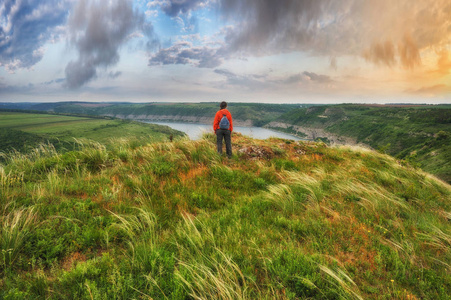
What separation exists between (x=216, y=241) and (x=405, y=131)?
155978mm

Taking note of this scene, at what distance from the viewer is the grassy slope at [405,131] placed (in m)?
72.9

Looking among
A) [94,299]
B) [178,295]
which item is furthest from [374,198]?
[94,299]

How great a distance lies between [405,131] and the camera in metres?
114

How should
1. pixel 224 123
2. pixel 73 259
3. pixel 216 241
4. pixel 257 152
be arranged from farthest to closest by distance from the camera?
1. pixel 257 152
2. pixel 224 123
3. pixel 216 241
4. pixel 73 259

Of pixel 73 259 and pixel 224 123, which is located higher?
pixel 224 123

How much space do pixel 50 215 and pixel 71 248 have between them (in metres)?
1.02

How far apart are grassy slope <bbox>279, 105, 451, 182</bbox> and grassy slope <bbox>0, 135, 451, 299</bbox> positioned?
62.1 meters

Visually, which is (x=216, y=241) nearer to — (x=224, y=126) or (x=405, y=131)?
(x=224, y=126)

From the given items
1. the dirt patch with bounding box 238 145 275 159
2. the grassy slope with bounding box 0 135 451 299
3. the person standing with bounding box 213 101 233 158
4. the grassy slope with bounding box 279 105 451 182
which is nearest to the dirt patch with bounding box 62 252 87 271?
the grassy slope with bounding box 0 135 451 299

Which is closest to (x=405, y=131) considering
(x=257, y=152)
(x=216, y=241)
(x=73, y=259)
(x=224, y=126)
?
(x=257, y=152)

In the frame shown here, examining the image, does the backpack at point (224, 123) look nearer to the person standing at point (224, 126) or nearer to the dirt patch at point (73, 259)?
the person standing at point (224, 126)

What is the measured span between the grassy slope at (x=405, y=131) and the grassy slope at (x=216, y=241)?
62.1 metres

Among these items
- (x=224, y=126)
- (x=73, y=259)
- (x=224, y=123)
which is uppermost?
(x=224, y=123)

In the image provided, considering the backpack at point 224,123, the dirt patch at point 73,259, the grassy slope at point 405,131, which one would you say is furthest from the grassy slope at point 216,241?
the grassy slope at point 405,131
